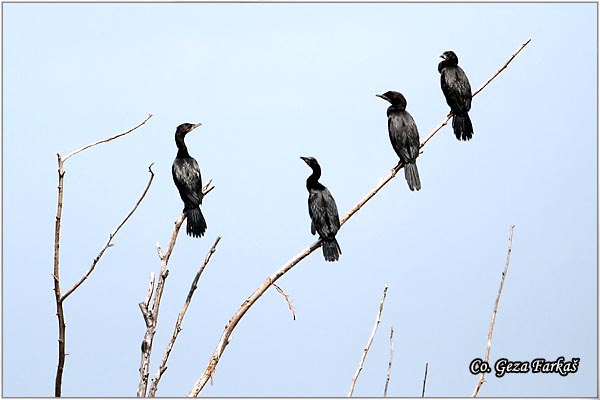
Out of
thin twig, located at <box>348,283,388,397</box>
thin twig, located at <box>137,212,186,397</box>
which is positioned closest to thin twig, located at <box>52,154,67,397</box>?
thin twig, located at <box>137,212,186,397</box>

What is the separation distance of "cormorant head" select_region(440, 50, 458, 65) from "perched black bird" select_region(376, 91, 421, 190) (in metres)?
0.65

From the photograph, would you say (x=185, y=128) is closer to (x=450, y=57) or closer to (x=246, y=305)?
(x=246, y=305)

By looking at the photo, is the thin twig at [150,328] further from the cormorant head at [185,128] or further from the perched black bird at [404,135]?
the perched black bird at [404,135]

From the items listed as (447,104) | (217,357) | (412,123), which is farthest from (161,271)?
(447,104)

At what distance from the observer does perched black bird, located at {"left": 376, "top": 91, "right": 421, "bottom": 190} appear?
544 centimetres

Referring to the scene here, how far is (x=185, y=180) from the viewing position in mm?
5488

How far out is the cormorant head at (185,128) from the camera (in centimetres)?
562

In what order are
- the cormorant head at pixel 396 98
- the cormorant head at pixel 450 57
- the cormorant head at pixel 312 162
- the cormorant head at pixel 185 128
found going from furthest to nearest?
the cormorant head at pixel 450 57 < the cormorant head at pixel 396 98 < the cormorant head at pixel 185 128 < the cormorant head at pixel 312 162

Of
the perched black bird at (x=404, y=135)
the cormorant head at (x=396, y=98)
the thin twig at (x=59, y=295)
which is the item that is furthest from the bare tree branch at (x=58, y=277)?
the cormorant head at (x=396, y=98)

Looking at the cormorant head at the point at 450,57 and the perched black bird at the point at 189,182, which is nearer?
the perched black bird at the point at 189,182

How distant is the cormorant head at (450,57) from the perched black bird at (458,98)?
0.12m

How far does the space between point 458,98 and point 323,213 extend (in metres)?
1.68

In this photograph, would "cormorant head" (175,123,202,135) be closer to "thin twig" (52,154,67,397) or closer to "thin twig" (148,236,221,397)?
"thin twig" (148,236,221,397)

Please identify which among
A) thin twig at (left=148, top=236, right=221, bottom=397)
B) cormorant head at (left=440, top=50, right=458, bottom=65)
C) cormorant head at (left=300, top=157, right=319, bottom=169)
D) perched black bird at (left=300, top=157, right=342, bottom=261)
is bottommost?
thin twig at (left=148, top=236, right=221, bottom=397)
